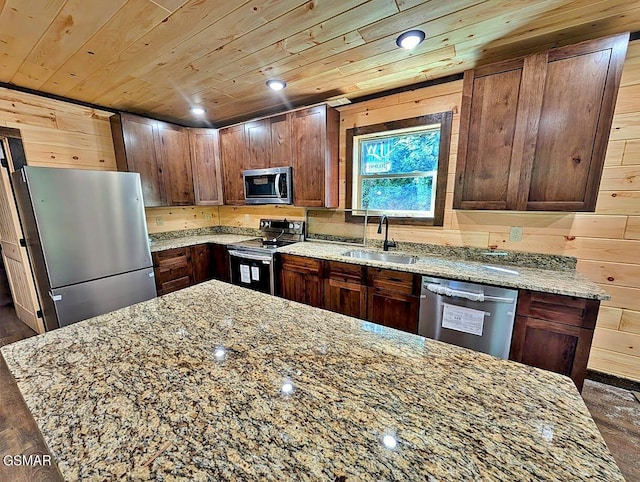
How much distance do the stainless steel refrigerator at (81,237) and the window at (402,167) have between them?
228cm

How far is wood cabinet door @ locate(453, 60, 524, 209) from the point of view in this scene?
1.81 m

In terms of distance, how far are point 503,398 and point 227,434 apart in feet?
2.42

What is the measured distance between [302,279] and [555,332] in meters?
2.01

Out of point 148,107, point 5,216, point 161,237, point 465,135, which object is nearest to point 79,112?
point 148,107

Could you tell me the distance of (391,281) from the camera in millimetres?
2203

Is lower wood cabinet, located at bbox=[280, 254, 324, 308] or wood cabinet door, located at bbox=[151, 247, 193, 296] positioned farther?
wood cabinet door, located at bbox=[151, 247, 193, 296]

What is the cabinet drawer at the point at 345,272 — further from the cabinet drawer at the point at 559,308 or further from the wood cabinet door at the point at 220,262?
the wood cabinet door at the point at 220,262

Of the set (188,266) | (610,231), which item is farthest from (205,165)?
(610,231)

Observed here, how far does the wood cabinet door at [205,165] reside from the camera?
3.43 m

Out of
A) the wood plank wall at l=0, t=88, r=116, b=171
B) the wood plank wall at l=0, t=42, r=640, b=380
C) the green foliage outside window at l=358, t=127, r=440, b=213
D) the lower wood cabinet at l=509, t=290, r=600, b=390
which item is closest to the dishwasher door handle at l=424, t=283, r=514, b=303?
the lower wood cabinet at l=509, t=290, r=600, b=390

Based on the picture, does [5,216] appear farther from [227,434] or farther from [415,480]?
[415,480]

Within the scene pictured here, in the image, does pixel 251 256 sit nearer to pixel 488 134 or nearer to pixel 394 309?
pixel 394 309

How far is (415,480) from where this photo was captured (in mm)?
497

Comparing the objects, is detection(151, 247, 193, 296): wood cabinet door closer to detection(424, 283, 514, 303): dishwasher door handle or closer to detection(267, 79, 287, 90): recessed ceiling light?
detection(267, 79, 287, 90): recessed ceiling light
